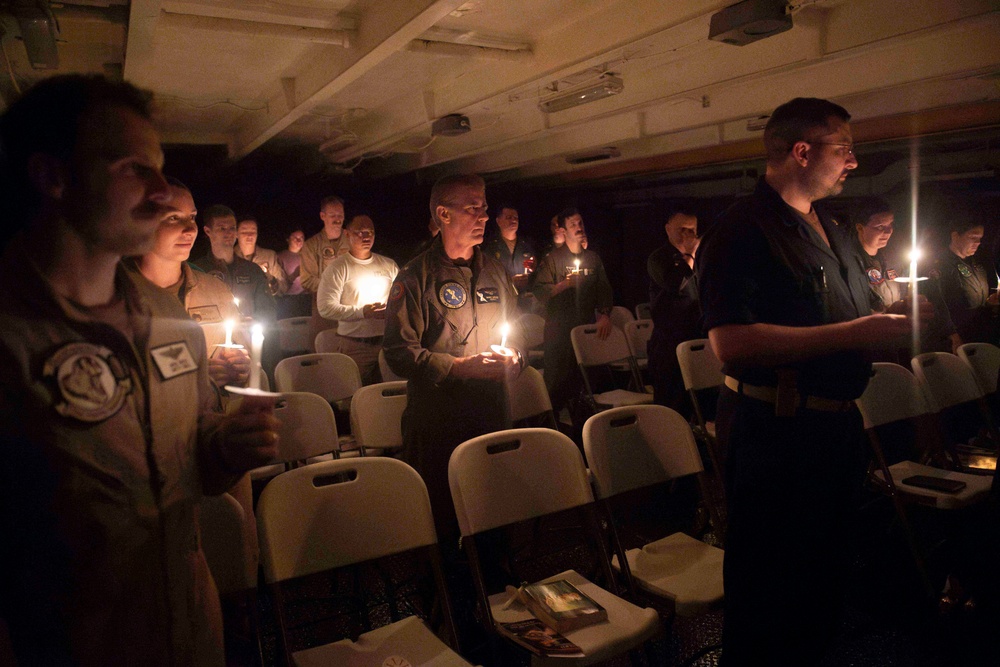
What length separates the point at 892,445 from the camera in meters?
4.01

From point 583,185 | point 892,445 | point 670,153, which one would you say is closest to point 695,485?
point 892,445

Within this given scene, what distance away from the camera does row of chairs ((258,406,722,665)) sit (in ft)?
5.98

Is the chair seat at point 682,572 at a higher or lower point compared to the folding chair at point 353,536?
lower

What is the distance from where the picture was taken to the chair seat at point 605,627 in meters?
1.75

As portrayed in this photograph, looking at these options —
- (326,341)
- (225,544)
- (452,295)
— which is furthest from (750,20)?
(326,341)

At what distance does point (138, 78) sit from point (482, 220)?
12.2ft

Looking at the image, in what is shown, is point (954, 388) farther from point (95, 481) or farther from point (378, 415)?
point (95, 481)

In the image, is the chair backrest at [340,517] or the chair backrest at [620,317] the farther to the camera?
the chair backrest at [620,317]

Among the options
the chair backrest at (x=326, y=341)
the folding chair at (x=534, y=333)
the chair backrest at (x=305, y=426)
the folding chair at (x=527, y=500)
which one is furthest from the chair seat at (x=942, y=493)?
the folding chair at (x=534, y=333)

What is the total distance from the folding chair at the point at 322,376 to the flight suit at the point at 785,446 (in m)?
2.27

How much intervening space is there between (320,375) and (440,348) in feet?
4.64

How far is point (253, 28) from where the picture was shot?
3.74 metres

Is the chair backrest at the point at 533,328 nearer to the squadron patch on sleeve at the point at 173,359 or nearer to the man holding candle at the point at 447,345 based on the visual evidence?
the man holding candle at the point at 447,345

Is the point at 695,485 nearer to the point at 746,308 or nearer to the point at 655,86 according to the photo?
the point at 746,308
